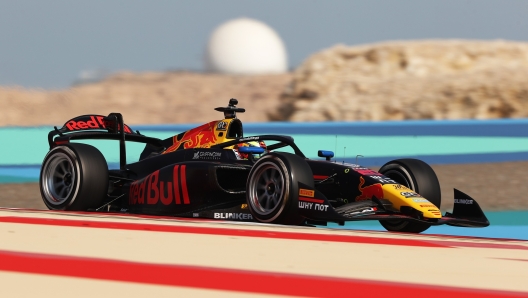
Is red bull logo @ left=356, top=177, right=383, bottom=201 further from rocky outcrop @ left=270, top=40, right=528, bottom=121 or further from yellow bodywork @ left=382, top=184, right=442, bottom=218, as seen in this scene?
rocky outcrop @ left=270, top=40, right=528, bottom=121

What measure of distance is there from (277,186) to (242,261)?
8.02 feet

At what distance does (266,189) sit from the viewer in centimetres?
739

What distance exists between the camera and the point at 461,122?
16328 mm

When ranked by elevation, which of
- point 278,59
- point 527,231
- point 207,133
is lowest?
point 527,231

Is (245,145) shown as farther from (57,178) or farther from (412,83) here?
(412,83)

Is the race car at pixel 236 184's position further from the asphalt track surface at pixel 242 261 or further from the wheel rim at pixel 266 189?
the asphalt track surface at pixel 242 261

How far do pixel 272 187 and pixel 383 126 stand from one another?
9018 mm

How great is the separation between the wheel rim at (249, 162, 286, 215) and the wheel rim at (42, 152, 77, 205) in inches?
78.2

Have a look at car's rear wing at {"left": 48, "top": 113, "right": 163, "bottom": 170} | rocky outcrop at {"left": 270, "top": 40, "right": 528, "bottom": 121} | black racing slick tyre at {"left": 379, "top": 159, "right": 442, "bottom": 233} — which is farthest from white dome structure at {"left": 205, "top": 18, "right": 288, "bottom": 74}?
black racing slick tyre at {"left": 379, "top": 159, "right": 442, "bottom": 233}

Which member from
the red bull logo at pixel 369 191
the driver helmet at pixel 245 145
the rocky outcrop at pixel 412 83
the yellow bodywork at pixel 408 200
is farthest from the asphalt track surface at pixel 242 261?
the rocky outcrop at pixel 412 83

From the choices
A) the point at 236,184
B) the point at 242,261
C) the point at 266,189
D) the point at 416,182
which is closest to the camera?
the point at 242,261

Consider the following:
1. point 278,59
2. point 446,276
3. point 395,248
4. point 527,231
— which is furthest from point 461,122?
point 278,59

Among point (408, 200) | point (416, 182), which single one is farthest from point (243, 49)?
point (408, 200)

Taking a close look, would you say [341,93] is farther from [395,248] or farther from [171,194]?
[395,248]
